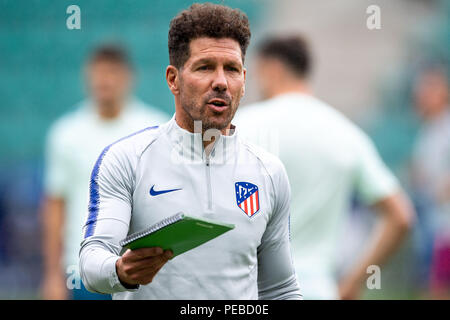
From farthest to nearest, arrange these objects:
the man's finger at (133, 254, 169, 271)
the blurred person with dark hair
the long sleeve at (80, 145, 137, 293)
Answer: the blurred person with dark hair
the long sleeve at (80, 145, 137, 293)
the man's finger at (133, 254, 169, 271)

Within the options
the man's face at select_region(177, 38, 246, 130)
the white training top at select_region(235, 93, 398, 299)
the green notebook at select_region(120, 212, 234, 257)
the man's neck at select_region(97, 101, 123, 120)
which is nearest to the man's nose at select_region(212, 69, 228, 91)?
→ the man's face at select_region(177, 38, 246, 130)

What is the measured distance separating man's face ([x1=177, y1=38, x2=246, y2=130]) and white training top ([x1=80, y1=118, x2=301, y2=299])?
10cm

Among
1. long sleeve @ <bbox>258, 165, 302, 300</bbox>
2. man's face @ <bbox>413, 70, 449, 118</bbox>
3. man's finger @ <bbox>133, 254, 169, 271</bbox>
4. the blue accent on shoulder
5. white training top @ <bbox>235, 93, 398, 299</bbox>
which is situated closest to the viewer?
man's finger @ <bbox>133, 254, 169, 271</bbox>

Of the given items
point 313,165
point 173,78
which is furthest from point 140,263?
point 313,165

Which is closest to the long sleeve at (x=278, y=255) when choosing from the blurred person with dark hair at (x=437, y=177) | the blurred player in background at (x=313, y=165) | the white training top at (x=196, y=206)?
the white training top at (x=196, y=206)

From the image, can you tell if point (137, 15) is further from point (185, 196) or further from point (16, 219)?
point (185, 196)

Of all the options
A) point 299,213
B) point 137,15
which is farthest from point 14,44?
point 299,213

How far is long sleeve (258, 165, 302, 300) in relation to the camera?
105 inches

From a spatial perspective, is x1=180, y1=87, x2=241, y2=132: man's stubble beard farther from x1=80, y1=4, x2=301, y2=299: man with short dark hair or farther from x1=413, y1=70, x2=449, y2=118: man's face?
x1=413, y1=70, x2=449, y2=118: man's face

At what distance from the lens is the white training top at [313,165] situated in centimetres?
415

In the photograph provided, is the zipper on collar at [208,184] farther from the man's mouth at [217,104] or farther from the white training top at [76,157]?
the white training top at [76,157]

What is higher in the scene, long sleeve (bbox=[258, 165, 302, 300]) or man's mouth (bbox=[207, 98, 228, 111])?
man's mouth (bbox=[207, 98, 228, 111])

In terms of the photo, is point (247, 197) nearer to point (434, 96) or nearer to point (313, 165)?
point (313, 165)

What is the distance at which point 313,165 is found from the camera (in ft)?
13.8
